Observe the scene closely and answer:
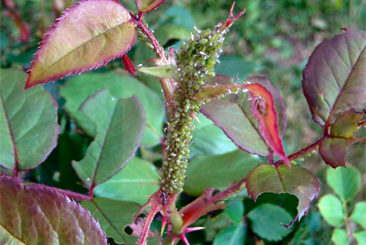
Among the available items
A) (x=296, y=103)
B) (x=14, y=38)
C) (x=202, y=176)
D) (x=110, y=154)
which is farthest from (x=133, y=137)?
(x=14, y=38)

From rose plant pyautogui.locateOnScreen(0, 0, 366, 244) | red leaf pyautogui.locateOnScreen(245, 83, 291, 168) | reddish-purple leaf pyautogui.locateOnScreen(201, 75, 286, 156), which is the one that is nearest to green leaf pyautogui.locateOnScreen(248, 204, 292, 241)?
rose plant pyautogui.locateOnScreen(0, 0, 366, 244)

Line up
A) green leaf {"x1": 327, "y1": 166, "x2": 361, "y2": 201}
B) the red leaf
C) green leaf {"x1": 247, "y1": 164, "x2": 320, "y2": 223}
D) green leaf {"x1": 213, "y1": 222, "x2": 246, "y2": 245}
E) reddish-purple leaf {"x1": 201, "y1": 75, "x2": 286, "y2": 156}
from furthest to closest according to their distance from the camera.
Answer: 1. green leaf {"x1": 327, "y1": 166, "x2": 361, "y2": 201}
2. green leaf {"x1": 213, "y1": 222, "x2": 246, "y2": 245}
3. reddish-purple leaf {"x1": 201, "y1": 75, "x2": 286, "y2": 156}
4. green leaf {"x1": 247, "y1": 164, "x2": 320, "y2": 223}
5. the red leaf

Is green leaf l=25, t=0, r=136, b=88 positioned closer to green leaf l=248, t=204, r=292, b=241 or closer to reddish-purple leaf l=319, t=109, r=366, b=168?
reddish-purple leaf l=319, t=109, r=366, b=168

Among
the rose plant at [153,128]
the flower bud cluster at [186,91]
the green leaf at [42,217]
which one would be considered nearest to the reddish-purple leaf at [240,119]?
the rose plant at [153,128]

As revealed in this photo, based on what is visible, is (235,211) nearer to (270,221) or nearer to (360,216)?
(270,221)

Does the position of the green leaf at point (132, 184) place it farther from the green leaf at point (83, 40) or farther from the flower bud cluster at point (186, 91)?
the green leaf at point (83, 40)
